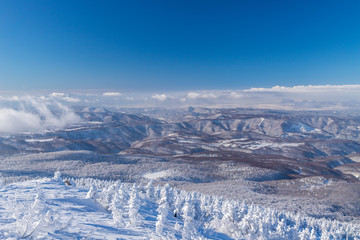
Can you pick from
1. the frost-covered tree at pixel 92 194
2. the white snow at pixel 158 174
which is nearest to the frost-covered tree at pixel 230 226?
the frost-covered tree at pixel 92 194

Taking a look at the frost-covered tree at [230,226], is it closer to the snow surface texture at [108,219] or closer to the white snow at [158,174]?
the snow surface texture at [108,219]

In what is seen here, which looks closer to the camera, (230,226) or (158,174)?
(230,226)

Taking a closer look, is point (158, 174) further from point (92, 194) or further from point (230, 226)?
point (230, 226)

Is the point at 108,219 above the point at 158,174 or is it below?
above

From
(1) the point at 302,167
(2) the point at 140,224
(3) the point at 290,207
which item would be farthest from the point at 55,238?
(1) the point at 302,167

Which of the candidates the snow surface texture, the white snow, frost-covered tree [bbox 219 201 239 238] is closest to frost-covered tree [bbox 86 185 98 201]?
the snow surface texture

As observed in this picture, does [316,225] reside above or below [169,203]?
below

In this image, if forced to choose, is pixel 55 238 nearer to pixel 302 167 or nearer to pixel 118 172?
pixel 118 172

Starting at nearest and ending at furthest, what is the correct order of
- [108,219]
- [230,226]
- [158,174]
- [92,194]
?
1. [108,219]
2. [230,226]
3. [92,194]
4. [158,174]

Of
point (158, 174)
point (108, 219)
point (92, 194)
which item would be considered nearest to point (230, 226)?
point (108, 219)

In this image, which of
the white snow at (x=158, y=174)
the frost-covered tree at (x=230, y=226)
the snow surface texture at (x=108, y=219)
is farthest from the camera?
the white snow at (x=158, y=174)

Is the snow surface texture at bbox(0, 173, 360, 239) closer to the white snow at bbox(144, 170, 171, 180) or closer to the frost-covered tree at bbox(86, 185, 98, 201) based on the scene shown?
the frost-covered tree at bbox(86, 185, 98, 201)
